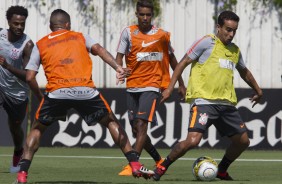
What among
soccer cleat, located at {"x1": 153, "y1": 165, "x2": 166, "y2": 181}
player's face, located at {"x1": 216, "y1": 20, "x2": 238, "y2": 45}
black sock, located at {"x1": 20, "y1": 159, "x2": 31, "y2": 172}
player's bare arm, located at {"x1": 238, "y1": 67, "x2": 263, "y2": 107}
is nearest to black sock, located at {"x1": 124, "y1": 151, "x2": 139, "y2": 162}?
soccer cleat, located at {"x1": 153, "y1": 165, "x2": 166, "y2": 181}

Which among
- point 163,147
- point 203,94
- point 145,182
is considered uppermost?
point 203,94

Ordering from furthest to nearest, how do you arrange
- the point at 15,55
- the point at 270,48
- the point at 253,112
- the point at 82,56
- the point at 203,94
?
the point at 270,48 < the point at 253,112 < the point at 15,55 < the point at 203,94 < the point at 82,56

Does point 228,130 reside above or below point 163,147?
above

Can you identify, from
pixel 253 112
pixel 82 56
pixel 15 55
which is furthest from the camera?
pixel 253 112

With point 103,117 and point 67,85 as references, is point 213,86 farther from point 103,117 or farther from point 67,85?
point 67,85

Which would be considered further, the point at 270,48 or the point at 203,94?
Result: the point at 270,48

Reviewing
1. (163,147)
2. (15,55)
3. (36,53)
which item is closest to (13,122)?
(15,55)

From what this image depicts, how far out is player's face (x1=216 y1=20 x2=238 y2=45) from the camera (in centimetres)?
1236

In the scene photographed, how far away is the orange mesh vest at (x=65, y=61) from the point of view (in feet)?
38.0

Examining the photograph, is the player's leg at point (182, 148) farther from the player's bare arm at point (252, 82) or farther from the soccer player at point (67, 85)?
the player's bare arm at point (252, 82)

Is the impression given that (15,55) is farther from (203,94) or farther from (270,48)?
(270,48)

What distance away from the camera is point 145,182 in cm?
1220

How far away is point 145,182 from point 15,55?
112 inches

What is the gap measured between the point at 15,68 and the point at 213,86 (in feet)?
8.84
